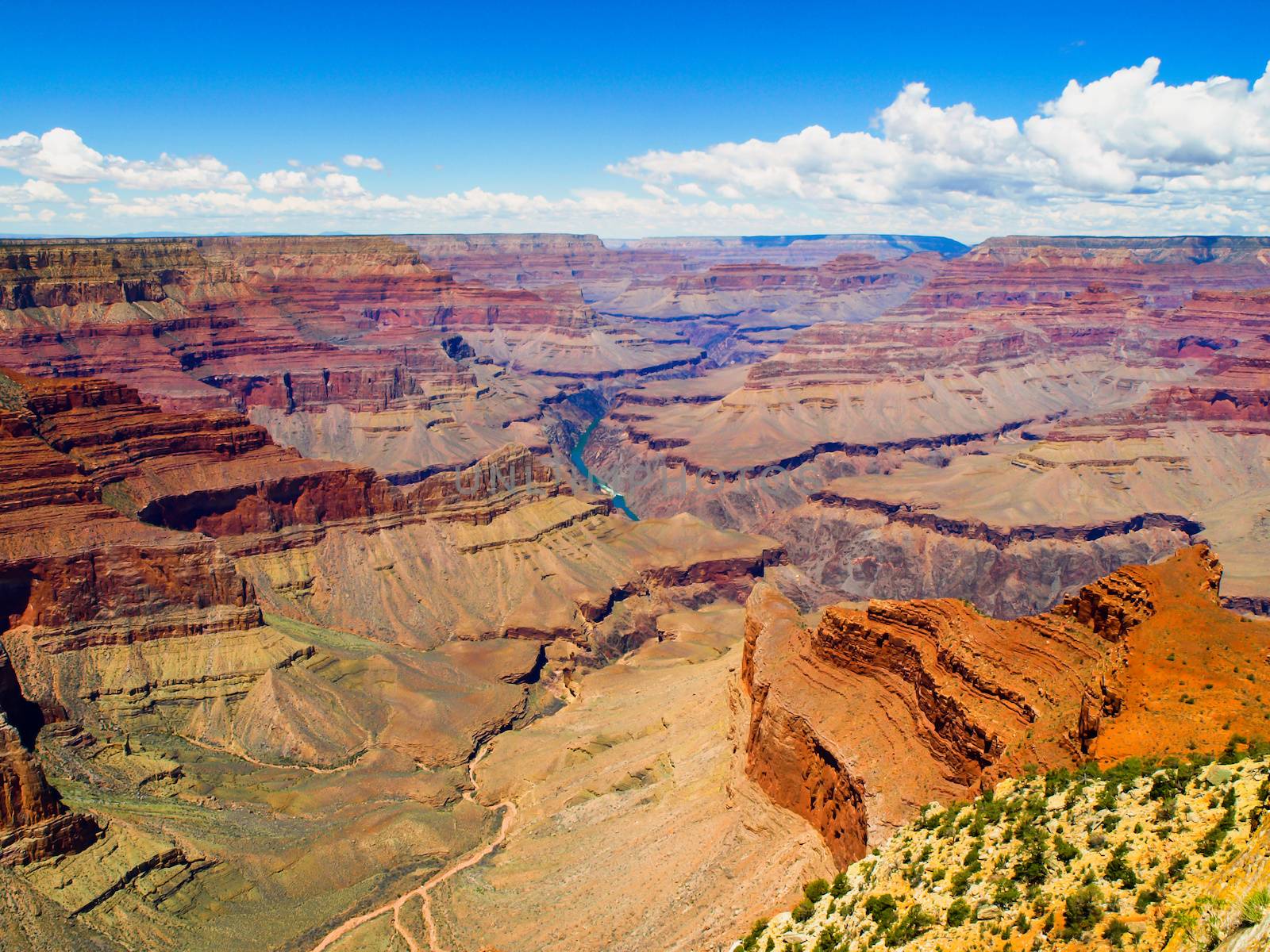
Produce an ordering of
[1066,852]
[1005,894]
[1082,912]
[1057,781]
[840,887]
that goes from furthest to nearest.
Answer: [840,887] < [1057,781] < [1005,894] < [1066,852] < [1082,912]

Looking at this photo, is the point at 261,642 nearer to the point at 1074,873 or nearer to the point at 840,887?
the point at 840,887

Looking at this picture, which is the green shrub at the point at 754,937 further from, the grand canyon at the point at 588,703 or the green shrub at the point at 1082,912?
the green shrub at the point at 1082,912

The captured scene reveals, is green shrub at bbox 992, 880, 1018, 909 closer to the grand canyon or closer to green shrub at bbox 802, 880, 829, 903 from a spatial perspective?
the grand canyon

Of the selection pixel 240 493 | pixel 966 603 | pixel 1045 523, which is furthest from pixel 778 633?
pixel 1045 523

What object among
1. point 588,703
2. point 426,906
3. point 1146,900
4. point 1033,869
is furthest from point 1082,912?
point 588,703

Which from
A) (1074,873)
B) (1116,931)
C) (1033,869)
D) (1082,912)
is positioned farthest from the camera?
(1033,869)

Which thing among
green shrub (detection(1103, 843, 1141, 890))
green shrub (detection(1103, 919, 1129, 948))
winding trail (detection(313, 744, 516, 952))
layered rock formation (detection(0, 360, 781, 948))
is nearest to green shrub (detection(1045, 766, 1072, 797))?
green shrub (detection(1103, 843, 1141, 890))
